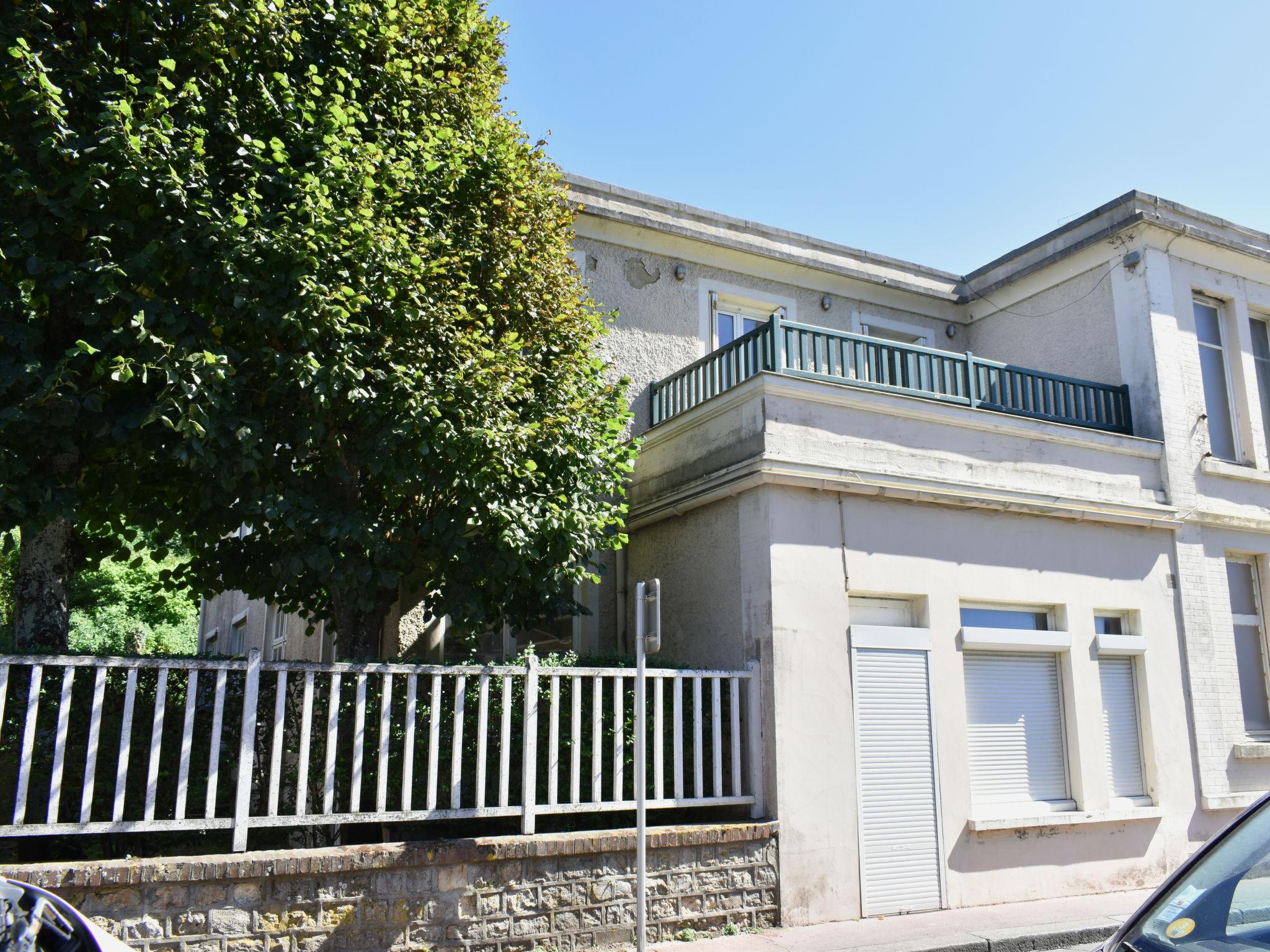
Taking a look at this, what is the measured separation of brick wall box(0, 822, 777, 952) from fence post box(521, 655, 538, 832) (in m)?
0.23

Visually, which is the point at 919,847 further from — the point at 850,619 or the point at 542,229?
the point at 542,229

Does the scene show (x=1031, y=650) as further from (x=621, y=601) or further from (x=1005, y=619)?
(x=621, y=601)

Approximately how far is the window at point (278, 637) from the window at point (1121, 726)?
35.0 feet

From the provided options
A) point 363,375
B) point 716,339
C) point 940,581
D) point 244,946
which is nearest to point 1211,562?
point 940,581

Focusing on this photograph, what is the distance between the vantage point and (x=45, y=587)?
7469mm

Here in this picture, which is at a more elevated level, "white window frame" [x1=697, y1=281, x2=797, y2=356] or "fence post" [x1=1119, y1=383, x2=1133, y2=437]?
"white window frame" [x1=697, y1=281, x2=797, y2=356]

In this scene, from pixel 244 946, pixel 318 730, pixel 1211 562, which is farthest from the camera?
pixel 1211 562

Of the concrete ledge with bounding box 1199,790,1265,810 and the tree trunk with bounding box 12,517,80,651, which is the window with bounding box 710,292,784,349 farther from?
the tree trunk with bounding box 12,517,80,651

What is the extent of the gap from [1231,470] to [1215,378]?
4.57 feet

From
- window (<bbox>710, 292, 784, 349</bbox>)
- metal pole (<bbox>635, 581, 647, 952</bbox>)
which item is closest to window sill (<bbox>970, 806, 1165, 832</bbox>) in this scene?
metal pole (<bbox>635, 581, 647, 952</bbox>)

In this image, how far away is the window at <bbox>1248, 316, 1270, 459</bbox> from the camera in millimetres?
13227

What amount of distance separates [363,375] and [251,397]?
94 cm

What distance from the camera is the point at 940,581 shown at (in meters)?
9.83

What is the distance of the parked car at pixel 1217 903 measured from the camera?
2.86m
